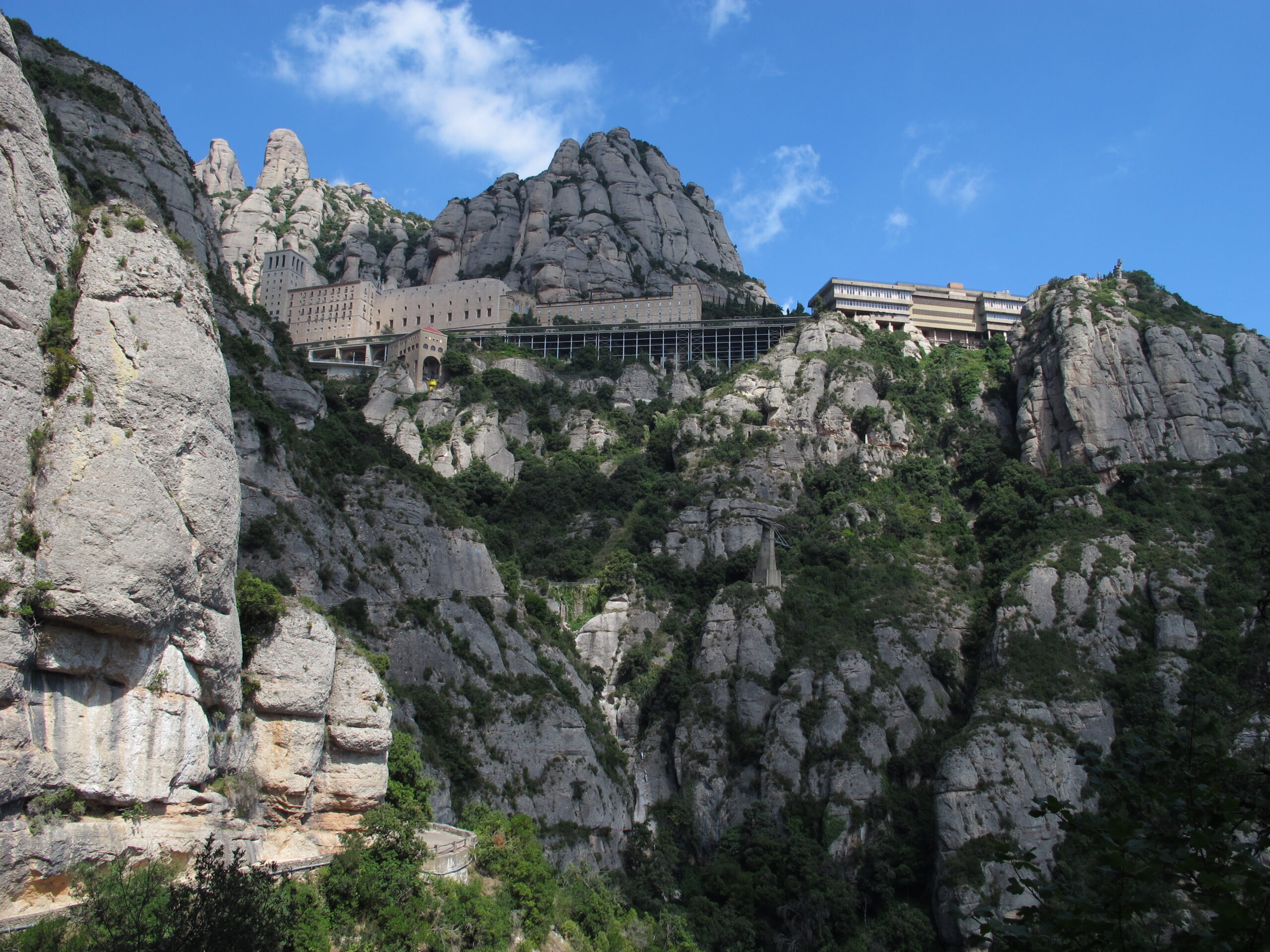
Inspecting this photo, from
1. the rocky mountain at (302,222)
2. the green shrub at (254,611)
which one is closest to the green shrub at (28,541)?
the green shrub at (254,611)

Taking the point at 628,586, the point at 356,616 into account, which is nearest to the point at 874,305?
the point at 628,586

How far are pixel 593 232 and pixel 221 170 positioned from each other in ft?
284

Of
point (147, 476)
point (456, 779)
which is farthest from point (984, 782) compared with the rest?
point (147, 476)

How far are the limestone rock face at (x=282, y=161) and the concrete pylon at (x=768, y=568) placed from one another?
454 ft

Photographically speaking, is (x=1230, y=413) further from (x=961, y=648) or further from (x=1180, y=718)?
(x=1180, y=718)

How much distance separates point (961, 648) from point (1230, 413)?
115ft

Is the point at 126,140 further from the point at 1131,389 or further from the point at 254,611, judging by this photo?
the point at 1131,389

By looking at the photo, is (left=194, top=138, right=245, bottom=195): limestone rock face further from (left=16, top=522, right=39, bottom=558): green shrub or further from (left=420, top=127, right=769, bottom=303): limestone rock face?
(left=16, top=522, right=39, bottom=558): green shrub

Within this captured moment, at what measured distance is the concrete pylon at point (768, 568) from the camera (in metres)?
77.1

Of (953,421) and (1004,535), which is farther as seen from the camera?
(953,421)

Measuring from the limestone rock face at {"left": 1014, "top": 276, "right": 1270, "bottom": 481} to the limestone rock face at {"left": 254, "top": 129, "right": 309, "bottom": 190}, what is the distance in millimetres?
139516

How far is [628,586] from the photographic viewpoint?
78438 millimetres

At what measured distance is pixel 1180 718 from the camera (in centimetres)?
1144

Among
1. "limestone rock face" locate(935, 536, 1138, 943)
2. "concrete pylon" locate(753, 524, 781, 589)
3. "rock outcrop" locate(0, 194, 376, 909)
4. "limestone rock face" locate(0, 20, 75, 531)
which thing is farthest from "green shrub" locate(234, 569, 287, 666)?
"concrete pylon" locate(753, 524, 781, 589)
